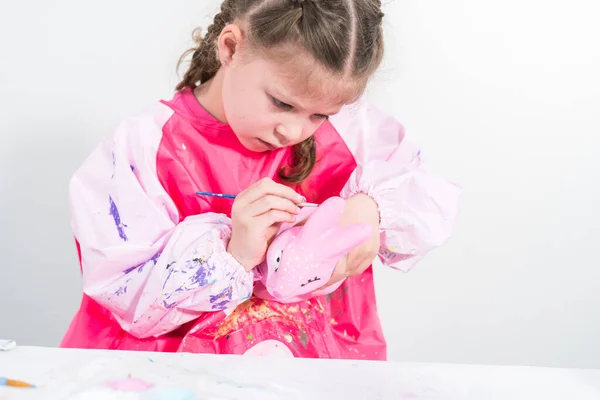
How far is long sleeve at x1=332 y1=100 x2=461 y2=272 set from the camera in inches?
38.2

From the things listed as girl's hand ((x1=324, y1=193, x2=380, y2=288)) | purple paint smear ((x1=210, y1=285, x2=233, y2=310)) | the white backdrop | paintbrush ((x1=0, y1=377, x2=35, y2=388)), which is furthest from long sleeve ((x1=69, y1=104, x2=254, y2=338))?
the white backdrop

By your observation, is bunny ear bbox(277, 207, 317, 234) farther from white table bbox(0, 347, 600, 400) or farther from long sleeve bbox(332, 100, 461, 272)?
white table bbox(0, 347, 600, 400)

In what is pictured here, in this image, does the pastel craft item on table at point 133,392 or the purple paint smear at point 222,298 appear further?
the purple paint smear at point 222,298

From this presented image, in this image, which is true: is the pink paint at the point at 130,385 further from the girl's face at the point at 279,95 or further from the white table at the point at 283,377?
the girl's face at the point at 279,95

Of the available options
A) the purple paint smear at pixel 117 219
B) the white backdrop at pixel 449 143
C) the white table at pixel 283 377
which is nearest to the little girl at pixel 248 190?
the purple paint smear at pixel 117 219

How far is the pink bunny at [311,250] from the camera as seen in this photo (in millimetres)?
806

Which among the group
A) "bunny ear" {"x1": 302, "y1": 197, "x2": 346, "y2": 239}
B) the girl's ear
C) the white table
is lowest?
the white table

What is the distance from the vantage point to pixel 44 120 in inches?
51.1

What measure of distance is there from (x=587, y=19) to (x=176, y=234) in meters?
0.91

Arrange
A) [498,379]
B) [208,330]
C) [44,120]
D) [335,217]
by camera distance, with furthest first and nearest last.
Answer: [44,120]
[208,330]
[335,217]
[498,379]

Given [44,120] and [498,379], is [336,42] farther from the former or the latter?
[44,120]

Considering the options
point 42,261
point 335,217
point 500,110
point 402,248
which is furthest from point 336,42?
point 42,261

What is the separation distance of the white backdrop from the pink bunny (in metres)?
Result: 0.46

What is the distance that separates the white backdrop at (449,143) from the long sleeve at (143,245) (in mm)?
401
